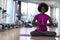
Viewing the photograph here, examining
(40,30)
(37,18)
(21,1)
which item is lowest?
(40,30)

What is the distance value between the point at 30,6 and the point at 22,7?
1476mm

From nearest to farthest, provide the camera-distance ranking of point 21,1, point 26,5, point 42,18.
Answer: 1. point 42,18
2. point 21,1
3. point 26,5

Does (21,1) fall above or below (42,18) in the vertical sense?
above

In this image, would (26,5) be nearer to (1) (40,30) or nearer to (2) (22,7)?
(2) (22,7)

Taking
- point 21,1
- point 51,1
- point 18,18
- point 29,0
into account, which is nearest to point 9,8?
point 18,18

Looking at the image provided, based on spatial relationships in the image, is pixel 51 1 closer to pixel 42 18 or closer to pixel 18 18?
pixel 18 18

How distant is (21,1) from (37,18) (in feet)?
41.6

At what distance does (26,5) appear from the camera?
746 inches

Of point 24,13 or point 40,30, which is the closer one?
point 40,30

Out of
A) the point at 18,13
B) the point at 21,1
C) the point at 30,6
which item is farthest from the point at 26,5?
the point at 18,13

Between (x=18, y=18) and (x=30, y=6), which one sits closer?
(x=18, y=18)

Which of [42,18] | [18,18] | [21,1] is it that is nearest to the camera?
[42,18]

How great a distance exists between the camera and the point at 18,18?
1600cm

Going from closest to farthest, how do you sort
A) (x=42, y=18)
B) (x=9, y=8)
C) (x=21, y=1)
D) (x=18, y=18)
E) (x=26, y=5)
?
(x=42, y=18) < (x=9, y=8) < (x=18, y=18) < (x=21, y=1) < (x=26, y=5)
